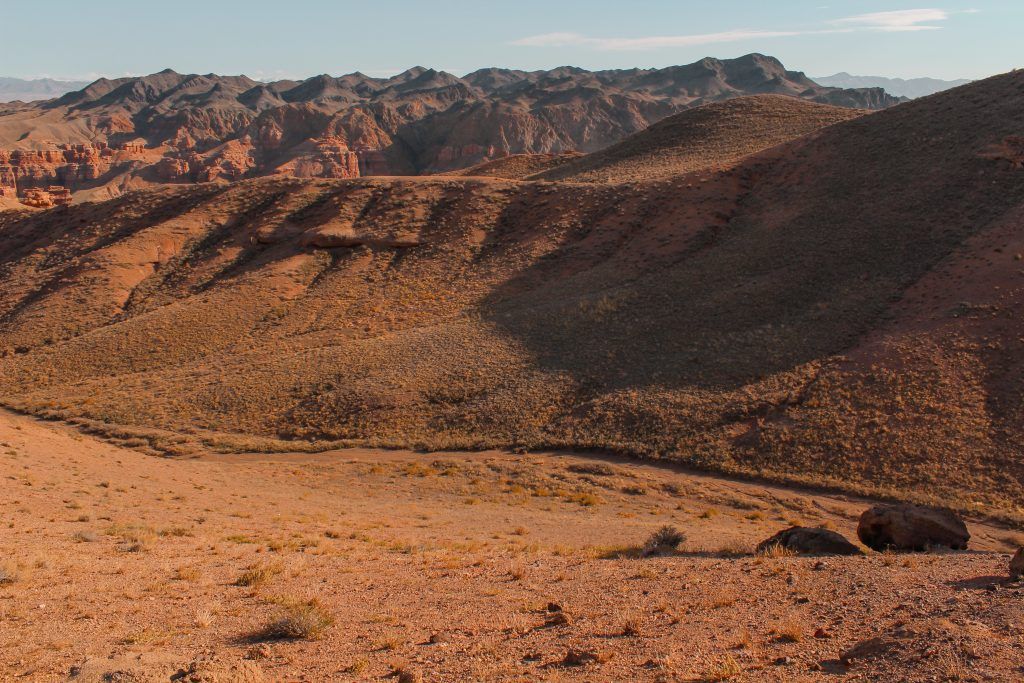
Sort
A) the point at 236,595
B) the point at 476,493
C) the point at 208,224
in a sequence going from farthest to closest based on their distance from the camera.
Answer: the point at 208,224
the point at 476,493
the point at 236,595

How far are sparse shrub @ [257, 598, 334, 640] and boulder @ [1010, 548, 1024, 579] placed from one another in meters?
10.4

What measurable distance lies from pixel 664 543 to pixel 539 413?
13.7 metres

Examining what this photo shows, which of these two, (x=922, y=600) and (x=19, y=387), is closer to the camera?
(x=922, y=600)

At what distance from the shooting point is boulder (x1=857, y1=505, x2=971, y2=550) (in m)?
17.2

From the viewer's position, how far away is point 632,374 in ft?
107

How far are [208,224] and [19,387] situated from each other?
1857 cm

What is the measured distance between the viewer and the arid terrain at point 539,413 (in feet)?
37.6

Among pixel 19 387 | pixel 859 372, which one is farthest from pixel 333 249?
pixel 859 372

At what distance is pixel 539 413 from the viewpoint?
102 feet

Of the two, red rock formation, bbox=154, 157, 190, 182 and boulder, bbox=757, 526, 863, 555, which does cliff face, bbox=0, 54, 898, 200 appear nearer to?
red rock formation, bbox=154, 157, 190, 182

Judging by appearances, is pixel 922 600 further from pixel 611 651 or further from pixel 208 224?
pixel 208 224

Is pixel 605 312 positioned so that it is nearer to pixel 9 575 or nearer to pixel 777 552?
pixel 777 552

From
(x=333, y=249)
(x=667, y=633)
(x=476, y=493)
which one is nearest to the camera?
(x=667, y=633)

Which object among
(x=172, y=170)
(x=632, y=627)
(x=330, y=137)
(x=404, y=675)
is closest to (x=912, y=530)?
(x=632, y=627)
